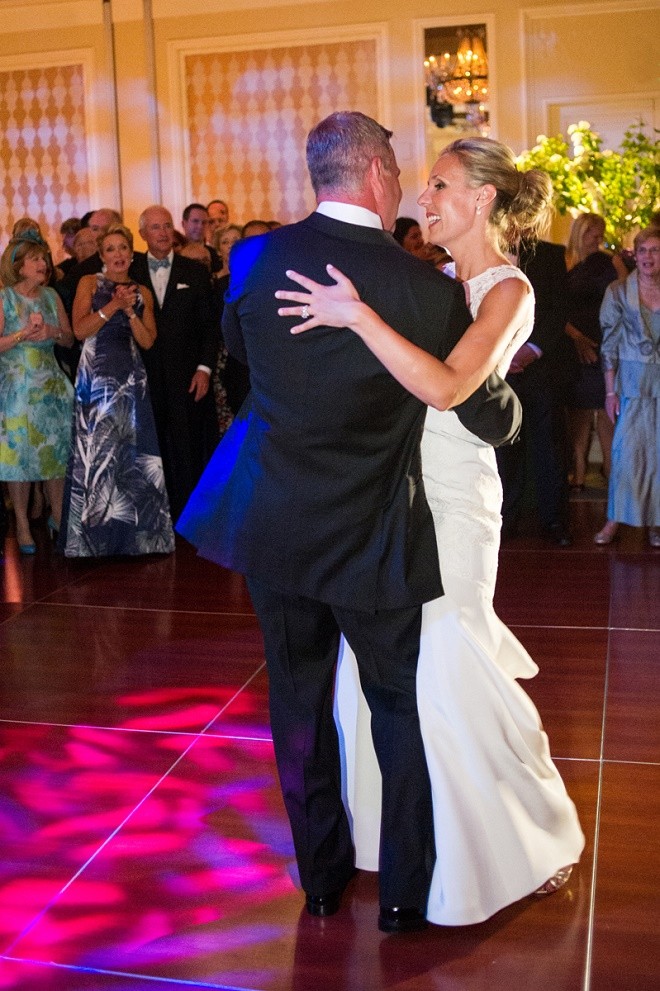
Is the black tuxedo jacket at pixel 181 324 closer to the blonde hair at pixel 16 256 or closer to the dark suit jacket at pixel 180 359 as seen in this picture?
the dark suit jacket at pixel 180 359

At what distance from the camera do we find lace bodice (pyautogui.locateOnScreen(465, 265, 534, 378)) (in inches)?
95.0

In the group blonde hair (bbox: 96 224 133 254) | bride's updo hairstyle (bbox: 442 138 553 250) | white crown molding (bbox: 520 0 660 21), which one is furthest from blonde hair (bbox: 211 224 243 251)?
bride's updo hairstyle (bbox: 442 138 553 250)

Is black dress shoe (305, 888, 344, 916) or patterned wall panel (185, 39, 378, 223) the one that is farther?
patterned wall panel (185, 39, 378, 223)

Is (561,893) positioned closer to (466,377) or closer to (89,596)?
(466,377)

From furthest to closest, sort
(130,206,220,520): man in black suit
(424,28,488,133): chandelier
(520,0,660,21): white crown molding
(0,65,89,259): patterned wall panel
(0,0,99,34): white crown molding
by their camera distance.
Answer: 1. (0,65,89,259): patterned wall panel
2. (0,0,99,34): white crown molding
3. (424,28,488,133): chandelier
4. (520,0,660,21): white crown molding
5. (130,206,220,520): man in black suit

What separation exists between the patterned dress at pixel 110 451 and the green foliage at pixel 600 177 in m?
2.87

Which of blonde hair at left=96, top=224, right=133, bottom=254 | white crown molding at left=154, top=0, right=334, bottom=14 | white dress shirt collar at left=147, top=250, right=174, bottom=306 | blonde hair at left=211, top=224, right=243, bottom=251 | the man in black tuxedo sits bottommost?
the man in black tuxedo

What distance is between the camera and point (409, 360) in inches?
80.7

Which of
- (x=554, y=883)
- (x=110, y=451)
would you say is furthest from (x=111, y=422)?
(x=554, y=883)

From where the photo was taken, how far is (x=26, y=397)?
616 centimetres

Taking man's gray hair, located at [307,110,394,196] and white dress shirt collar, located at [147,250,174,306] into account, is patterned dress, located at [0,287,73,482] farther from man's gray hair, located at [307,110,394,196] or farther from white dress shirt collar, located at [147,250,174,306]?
man's gray hair, located at [307,110,394,196]

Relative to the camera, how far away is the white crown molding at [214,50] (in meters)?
9.34

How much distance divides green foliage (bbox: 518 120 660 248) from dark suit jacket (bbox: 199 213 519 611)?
548 centimetres

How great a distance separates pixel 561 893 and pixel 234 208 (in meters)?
8.01
